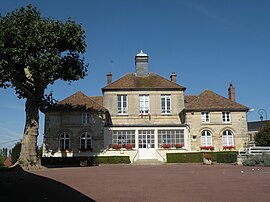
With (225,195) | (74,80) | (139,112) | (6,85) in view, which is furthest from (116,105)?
(225,195)

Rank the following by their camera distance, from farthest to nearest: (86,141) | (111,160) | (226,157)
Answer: (86,141)
(111,160)
(226,157)

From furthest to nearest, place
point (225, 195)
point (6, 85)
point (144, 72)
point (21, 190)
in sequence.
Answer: point (144, 72) < point (6, 85) < point (21, 190) < point (225, 195)

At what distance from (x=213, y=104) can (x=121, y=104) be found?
29.2ft

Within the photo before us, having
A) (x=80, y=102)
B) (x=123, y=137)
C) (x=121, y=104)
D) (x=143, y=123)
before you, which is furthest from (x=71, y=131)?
(x=143, y=123)

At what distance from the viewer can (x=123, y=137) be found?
28.2m

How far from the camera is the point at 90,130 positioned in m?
27.4

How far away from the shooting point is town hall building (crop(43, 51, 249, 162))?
27.3 m

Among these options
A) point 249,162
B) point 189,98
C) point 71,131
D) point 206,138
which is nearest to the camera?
point 249,162

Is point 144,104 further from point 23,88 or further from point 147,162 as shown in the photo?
point 23,88

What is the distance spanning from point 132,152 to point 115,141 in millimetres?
1899

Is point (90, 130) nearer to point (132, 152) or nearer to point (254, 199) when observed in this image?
point (132, 152)

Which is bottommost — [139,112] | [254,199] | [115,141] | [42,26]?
[254,199]

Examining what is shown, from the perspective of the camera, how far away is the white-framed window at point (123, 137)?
92.2 feet

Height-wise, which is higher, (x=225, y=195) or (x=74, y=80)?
(x=74, y=80)
